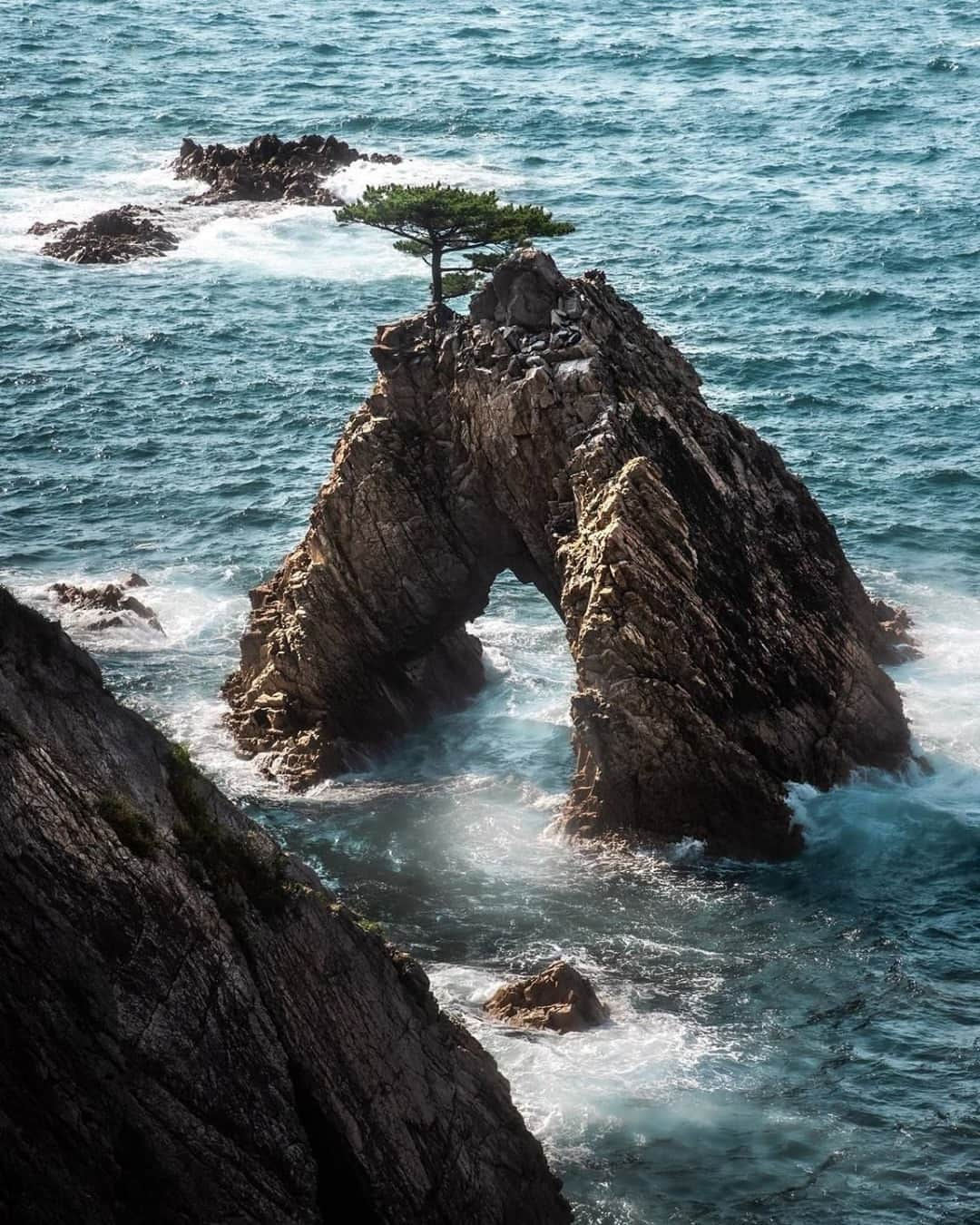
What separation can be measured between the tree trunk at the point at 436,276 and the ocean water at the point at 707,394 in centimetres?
1292

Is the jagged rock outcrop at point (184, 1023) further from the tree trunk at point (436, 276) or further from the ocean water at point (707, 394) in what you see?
the tree trunk at point (436, 276)

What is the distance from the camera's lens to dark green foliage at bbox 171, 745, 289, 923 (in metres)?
24.9

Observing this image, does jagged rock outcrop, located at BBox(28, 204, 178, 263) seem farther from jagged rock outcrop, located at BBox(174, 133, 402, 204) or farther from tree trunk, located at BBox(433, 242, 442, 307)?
tree trunk, located at BBox(433, 242, 442, 307)

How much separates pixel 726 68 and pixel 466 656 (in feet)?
293

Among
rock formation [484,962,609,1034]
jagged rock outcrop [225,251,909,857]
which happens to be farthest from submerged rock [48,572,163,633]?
rock formation [484,962,609,1034]

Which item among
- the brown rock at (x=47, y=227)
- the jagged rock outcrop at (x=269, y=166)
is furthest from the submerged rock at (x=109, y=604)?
the jagged rock outcrop at (x=269, y=166)

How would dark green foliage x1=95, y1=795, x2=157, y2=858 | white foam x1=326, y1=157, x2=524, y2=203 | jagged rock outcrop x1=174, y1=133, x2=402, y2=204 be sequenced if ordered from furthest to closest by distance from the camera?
jagged rock outcrop x1=174, y1=133, x2=402, y2=204 → white foam x1=326, y1=157, x2=524, y2=203 → dark green foliage x1=95, y1=795, x2=157, y2=858

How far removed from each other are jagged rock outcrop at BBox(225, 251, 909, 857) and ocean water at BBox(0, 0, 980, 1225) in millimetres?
1725

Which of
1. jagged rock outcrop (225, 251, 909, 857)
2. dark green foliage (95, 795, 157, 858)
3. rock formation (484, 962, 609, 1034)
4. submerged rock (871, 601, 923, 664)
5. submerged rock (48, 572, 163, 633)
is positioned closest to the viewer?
dark green foliage (95, 795, 157, 858)

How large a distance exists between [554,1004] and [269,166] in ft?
273

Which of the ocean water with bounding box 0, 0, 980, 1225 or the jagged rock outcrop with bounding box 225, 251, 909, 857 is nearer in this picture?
the ocean water with bounding box 0, 0, 980, 1225

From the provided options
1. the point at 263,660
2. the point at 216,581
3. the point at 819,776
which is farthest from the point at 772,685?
the point at 216,581

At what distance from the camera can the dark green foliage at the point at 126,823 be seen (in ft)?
77.3

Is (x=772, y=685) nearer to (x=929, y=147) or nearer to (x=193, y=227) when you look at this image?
(x=193, y=227)
